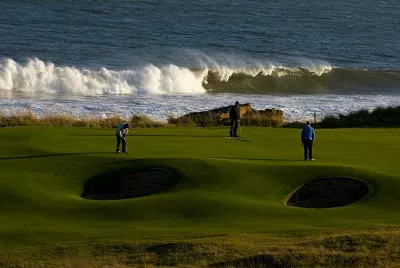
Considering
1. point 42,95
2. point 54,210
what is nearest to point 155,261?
point 54,210

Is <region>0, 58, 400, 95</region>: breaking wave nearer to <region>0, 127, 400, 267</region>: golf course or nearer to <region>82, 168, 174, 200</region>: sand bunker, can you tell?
<region>0, 127, 400, 267</region>: golf course

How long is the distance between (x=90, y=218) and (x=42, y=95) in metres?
34.7

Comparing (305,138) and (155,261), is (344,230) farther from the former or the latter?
(305,138)

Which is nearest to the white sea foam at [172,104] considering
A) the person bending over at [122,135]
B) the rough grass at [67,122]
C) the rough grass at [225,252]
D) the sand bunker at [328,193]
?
the rough grass at [67,122]

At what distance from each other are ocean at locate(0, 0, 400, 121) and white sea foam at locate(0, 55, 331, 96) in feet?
0.28

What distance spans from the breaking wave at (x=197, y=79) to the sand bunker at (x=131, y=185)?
31765mm

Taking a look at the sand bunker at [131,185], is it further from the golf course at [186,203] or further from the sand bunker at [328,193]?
the sand bunker at [328,193]

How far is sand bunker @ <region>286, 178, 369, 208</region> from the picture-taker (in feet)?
96.6

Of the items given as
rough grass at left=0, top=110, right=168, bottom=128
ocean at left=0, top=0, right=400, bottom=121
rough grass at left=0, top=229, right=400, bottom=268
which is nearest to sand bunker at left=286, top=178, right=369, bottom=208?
rough grass at left=0, top=229, right=400, bottom=268

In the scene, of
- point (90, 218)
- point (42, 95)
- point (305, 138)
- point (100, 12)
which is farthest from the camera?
point (100, 12)

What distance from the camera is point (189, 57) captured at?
7756 cm

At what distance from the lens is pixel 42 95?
60750mm

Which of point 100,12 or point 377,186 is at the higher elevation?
point 100,12

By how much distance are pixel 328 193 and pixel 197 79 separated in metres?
41.3
